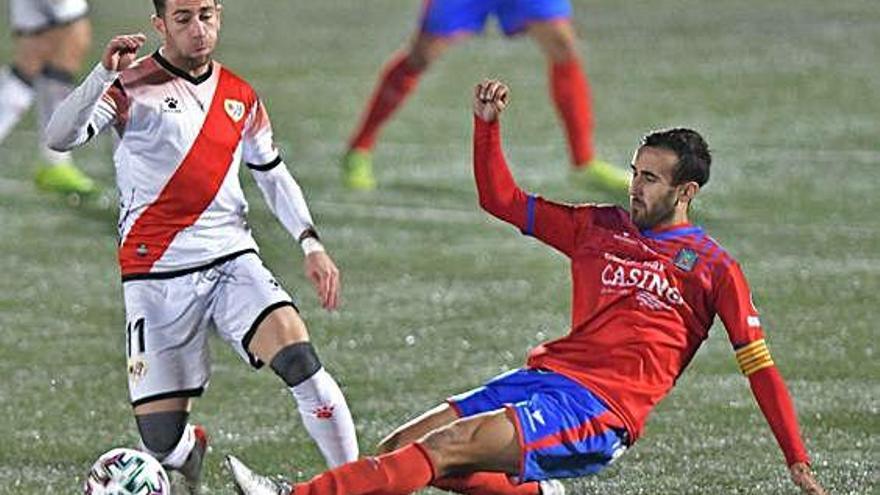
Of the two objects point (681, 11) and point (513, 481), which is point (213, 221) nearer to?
point (513, 481)

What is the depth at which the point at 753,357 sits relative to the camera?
23.0 feet

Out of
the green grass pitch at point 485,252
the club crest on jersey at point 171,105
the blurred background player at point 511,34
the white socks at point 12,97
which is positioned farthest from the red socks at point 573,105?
the club crest on jersey at point 171,105

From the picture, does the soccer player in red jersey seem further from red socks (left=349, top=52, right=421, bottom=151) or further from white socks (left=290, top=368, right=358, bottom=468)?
red socks (left=349, top=52, right=421, bottom=151)

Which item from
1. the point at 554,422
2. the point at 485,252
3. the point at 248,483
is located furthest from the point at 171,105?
the point at 485,252

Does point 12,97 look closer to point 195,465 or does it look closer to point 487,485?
point 195,465

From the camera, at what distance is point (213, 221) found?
7766 millimetres

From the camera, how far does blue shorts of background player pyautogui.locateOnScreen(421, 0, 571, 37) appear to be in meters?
13.8

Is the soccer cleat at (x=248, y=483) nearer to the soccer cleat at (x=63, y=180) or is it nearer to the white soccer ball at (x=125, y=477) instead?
the white soccer ball at (x=125, y=477)

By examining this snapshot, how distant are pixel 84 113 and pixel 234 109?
598 millimetres

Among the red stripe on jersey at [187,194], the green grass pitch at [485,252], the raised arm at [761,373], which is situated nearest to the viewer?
the raised arm at [761,373]

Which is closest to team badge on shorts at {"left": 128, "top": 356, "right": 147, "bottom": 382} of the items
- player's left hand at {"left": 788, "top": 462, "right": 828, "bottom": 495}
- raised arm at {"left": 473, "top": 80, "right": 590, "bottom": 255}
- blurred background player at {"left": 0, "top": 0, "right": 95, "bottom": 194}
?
raised arm at {"left": 473, "top": 80, "right": 590, "bottom": 255}

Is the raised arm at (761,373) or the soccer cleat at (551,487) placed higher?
the raised arm at (761,373)

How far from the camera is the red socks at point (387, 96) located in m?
14.4

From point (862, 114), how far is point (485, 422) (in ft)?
32.2
